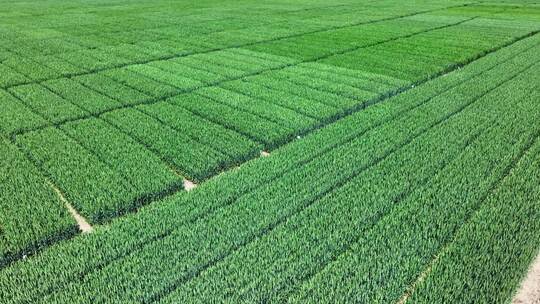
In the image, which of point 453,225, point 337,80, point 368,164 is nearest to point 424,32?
point 337,80

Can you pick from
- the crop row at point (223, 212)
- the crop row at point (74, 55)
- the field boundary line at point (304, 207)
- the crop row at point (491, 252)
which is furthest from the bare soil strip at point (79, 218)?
the crop row at point (74, 55)

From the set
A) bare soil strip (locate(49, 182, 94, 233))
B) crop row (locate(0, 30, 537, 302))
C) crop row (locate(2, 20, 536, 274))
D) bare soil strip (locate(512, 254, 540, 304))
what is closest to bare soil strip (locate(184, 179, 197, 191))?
crop row (locate(2, 20, 536, 274))

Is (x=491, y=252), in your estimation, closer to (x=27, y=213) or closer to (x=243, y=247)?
(x=243, y=247)

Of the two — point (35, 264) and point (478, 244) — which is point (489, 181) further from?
point (35, 264)

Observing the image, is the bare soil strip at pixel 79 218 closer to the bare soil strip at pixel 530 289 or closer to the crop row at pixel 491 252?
the crop row at pixel 491 252

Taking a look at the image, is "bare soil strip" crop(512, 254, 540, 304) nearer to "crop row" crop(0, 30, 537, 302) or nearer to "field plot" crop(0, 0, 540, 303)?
"field plot" crop(0, 0, 540, 303)

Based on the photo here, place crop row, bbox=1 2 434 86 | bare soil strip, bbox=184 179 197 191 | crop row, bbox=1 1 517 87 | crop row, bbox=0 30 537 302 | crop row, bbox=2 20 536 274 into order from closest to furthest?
crop row, bbox=0 30 537 302, crop row, bbox=2 20 536 274, bare soil strip, bbox=184 179 197 191, crop row, bbox=1 2 434 86, crop row, bbox=1 1 517 87

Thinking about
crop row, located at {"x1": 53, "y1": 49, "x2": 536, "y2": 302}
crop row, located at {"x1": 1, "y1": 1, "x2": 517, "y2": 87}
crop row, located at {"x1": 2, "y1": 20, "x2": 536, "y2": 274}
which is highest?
crop row, located at {"x1": 1, "y1": 1, "x2": 517, "y2": 87}
